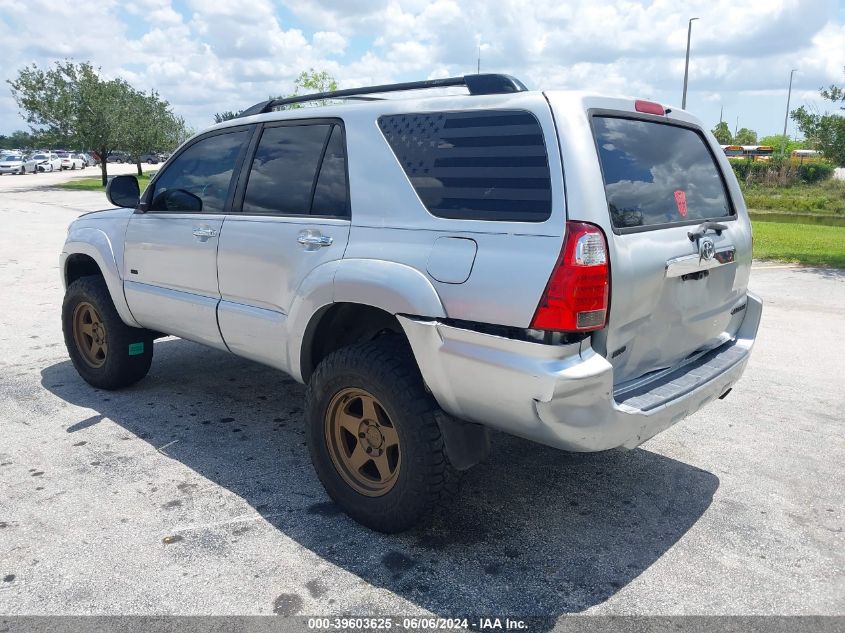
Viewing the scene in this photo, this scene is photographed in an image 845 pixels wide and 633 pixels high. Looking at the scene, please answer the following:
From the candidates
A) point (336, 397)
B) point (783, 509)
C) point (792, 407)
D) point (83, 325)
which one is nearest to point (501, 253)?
point (336, 397)

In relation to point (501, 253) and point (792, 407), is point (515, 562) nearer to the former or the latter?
point (501, 253)

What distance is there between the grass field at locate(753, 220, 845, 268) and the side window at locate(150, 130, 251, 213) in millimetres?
10280

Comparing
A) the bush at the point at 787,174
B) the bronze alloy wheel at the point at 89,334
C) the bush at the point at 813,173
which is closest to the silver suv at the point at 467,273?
the bronze alloy wheel at the point at 89,334

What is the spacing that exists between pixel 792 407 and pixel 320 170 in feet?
11.9

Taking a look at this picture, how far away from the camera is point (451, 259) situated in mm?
2850

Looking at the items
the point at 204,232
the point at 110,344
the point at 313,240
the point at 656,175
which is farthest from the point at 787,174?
the point at 313,240

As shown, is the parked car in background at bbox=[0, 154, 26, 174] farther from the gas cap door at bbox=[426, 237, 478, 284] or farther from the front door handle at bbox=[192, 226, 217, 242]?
the gas cap door at bbox=[426, 237, 478, 284]

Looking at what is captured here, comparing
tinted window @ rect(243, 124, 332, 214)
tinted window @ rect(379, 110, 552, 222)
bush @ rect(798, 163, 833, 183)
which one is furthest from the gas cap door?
bush @ rect(798, 163, 833, 183)

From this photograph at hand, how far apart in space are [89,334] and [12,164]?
4805 cm

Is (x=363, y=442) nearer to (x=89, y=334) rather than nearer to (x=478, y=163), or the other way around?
(x=478, y=163)

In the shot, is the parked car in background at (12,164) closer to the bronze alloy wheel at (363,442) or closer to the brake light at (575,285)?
the bronze alloy wheel at (363,442)

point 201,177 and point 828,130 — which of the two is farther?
point 828,130

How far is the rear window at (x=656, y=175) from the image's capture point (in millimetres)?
2902

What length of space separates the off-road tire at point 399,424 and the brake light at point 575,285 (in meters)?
0.65
